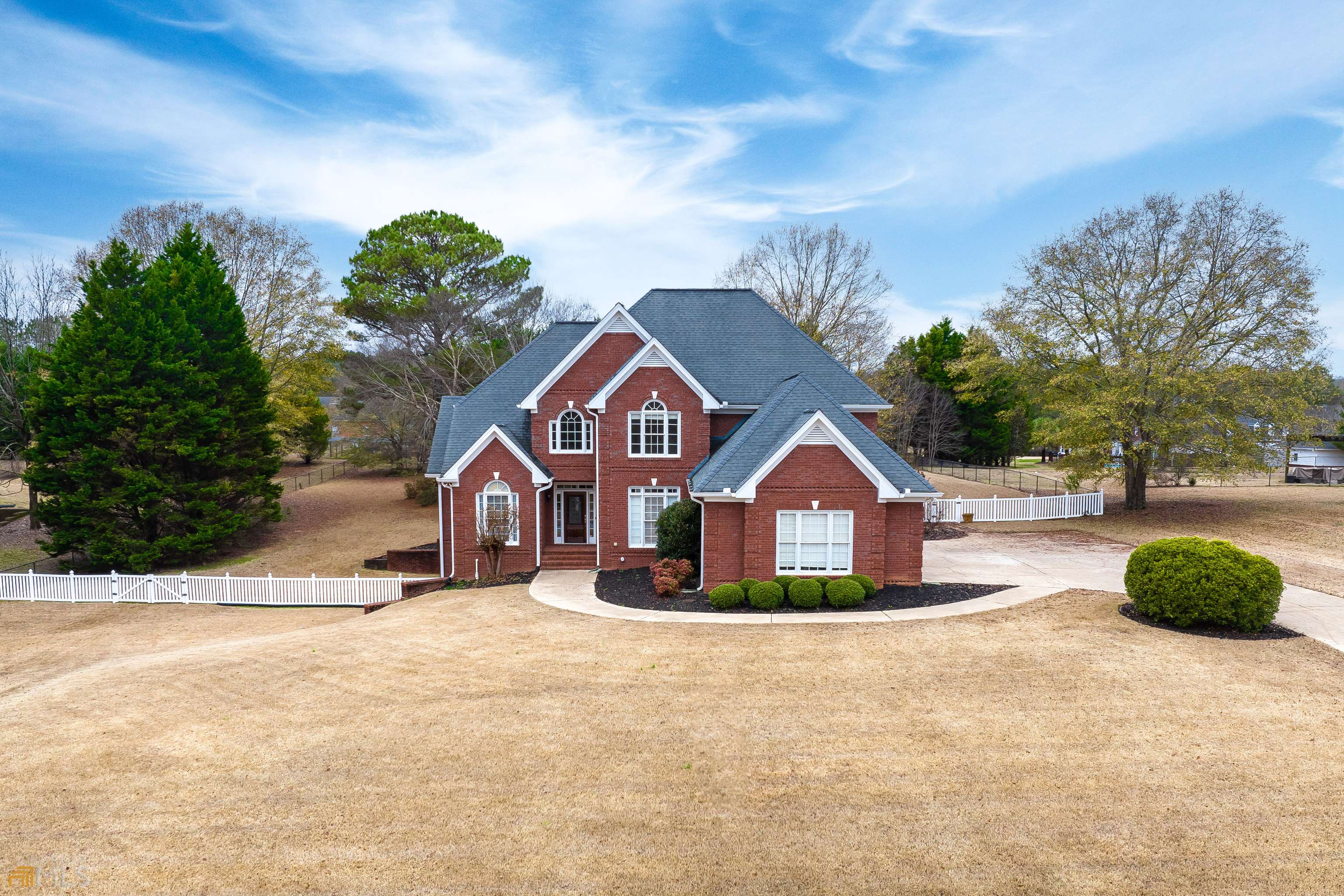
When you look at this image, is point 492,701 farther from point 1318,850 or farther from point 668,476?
point 668,476

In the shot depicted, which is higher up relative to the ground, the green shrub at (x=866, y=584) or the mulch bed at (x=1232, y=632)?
the green shrub at (x=866, y=584)

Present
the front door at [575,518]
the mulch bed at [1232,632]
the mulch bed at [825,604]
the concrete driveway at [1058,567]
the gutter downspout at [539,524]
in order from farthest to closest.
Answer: the front door at [575,518]
the gutter downspout at [539,524]
the mulch bed at [825,604]
the concrete driveway at [1058,567]
the mulch bed at [1232,632]

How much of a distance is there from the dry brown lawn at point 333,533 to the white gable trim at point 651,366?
42.4 ft

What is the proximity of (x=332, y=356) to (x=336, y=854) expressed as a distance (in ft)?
132

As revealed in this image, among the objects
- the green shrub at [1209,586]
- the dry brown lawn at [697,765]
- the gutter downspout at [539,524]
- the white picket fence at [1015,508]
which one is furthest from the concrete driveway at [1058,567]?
the gutter downspout at [539,524]

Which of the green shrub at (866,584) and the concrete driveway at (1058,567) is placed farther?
the green shrub at (866,584)

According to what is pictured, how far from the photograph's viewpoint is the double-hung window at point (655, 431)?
2288cm

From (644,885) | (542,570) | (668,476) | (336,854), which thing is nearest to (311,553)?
(542,570)

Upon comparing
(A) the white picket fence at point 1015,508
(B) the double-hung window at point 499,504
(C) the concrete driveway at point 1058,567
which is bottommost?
(C) the concrete driveway at point 1058,567

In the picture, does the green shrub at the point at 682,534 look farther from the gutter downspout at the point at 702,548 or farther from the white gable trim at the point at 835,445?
the white gable trim at the point at 835,445

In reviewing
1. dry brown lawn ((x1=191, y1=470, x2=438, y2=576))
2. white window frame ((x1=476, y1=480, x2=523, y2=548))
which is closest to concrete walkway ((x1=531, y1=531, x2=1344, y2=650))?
white window frame ((x1=476, y1=480, x2=523, y2=548))

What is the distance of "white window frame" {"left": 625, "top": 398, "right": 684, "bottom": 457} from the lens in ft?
74.9

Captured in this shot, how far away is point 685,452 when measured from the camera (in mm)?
23094

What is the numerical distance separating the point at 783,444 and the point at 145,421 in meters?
25.7
